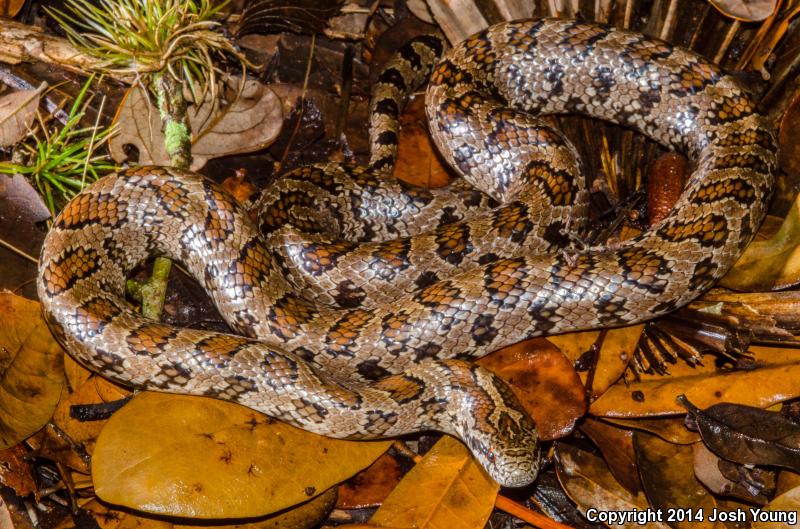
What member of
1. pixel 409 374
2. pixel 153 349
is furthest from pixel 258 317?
pixel 409 374

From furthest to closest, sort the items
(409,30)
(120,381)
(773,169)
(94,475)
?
1. (409,30)
2. (773,169)
3. (120,381)
4. (94,475)

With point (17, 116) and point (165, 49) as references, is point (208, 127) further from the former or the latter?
point (17, 116)

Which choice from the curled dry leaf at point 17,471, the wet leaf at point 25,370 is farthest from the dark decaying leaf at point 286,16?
the curled dry leaf at point 17,471

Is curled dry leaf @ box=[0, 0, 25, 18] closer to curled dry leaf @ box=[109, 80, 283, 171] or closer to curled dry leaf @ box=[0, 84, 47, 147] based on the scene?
curled dry leaf @ box=[0, 84, 47, 147]

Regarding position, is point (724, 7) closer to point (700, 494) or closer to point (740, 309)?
point (740, 309)

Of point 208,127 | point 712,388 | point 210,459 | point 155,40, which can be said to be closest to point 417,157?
point 208,127

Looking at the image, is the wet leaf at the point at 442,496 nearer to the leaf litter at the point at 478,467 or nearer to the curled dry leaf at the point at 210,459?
the leaf litter at the point at 478,467
